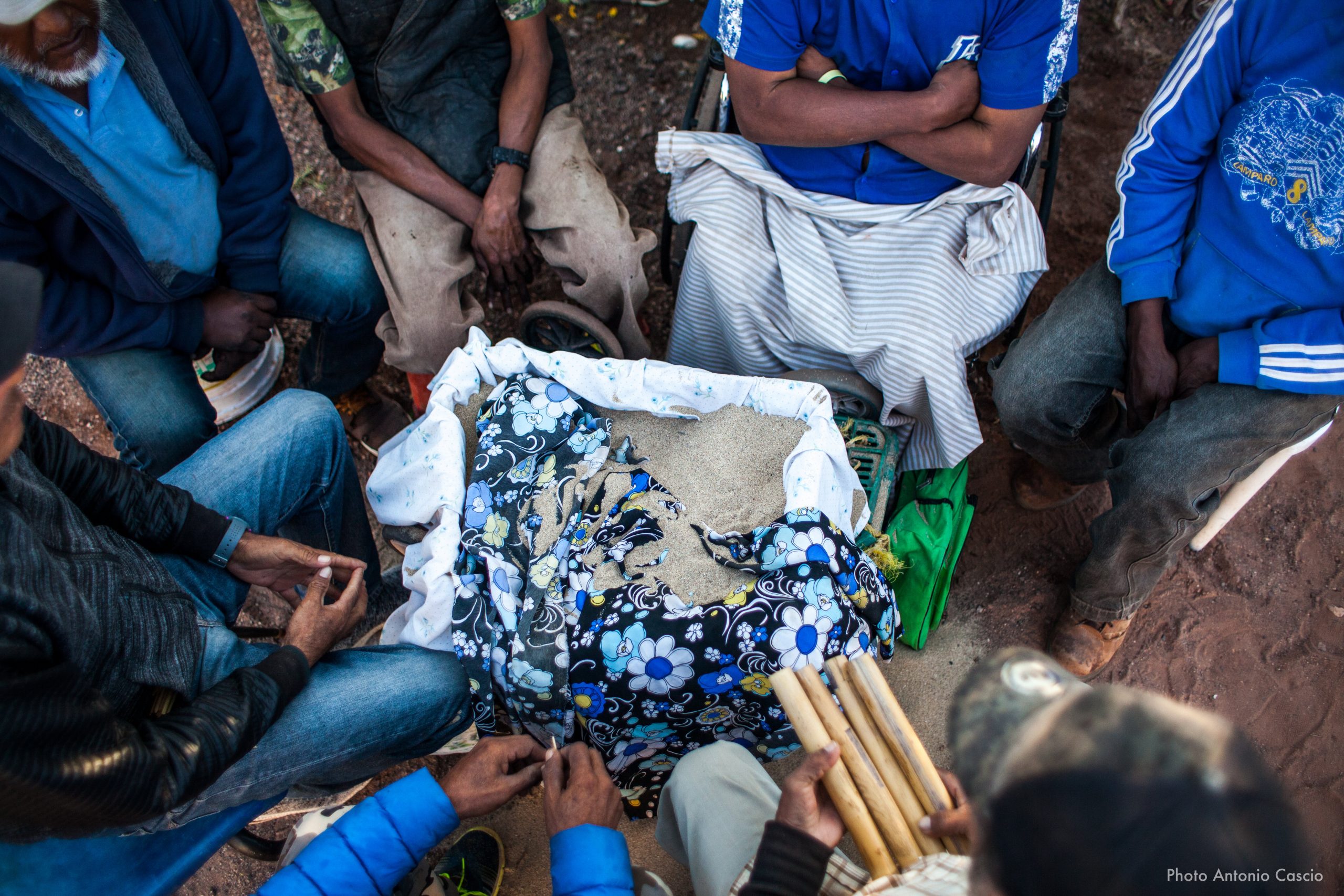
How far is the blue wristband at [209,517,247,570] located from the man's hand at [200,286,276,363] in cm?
72

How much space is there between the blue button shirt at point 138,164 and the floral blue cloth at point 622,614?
3.15 feet

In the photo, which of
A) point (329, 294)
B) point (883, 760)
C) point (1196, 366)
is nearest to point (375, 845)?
point (883, 760)

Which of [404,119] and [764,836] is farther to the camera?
[404,119]

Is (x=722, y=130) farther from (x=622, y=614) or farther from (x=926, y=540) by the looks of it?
(x=622, y=614)

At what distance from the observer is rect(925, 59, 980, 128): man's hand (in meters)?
1.91

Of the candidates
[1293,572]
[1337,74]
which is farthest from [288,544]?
[1293,572]

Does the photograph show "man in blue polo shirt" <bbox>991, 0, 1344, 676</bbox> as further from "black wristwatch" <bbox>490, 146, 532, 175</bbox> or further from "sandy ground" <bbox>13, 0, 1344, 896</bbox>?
"black wristwatch" <bbox>490, 146, 532, 175</bbox>

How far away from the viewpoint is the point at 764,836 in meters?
1.18

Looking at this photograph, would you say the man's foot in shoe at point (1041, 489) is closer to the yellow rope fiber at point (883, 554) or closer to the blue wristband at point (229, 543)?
the yellow rope fiber at point (883, 554)

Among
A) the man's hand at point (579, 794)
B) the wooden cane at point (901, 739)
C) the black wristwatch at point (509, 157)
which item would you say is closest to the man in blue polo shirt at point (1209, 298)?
the wooden cane at point (901, 739)

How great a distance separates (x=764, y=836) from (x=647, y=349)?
1.64 meters

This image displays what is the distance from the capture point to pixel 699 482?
6.39ft

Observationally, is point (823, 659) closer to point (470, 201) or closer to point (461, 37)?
point (470, 201)

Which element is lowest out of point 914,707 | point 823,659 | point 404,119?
point 914,707
